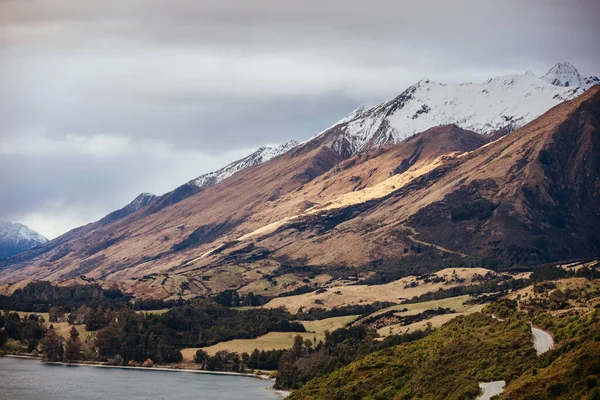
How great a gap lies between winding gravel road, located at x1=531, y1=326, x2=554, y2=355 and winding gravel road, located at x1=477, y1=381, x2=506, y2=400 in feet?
26.2

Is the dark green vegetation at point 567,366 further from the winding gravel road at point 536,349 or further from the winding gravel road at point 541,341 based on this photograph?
the winding gravel road at point 536,349

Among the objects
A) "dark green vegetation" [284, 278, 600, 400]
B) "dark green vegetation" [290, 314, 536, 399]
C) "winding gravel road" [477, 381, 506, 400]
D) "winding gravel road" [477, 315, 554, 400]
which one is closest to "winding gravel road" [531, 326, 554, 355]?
"winding gravel road" [477, 315, 554, 400]

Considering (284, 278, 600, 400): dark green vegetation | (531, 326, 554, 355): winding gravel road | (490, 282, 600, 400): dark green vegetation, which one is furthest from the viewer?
(531, 326, 554, 355): winding gravel road

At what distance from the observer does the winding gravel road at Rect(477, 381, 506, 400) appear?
115 m

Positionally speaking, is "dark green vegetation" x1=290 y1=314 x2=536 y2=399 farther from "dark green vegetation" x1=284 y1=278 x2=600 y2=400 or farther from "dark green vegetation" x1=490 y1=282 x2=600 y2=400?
"dark green vegetation" x1=490 y1=282 x2=600 y2=400

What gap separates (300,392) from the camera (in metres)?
198

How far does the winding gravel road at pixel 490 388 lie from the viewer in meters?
115

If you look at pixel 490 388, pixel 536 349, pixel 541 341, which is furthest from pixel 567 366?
pixel 541 341

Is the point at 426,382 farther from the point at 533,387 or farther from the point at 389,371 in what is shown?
the point at 533,387

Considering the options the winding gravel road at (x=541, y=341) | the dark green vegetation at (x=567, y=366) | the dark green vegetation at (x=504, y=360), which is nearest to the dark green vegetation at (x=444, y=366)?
the dark green vegetation at (x=504, y=360)

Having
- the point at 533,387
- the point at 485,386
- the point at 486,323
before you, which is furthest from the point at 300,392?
the point at 533,387

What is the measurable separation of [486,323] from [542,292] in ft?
61.5

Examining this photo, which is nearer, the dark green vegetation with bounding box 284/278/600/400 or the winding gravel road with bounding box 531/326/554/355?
the dark green vegetation with bounding box 284/278/600/400

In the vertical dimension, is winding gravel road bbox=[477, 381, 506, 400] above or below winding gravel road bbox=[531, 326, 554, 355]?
below
